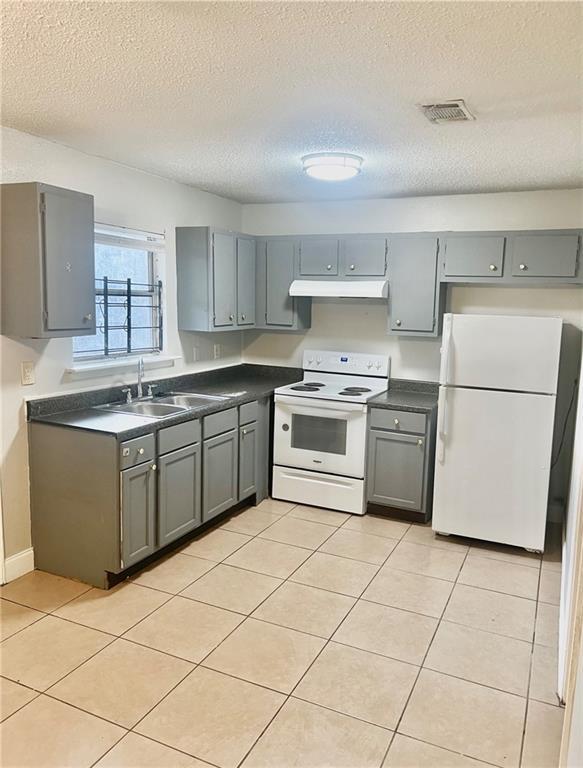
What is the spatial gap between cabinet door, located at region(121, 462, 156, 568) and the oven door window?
1423 mm

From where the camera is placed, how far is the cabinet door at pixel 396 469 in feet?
13.5

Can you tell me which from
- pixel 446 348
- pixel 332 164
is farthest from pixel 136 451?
pixel 446 348

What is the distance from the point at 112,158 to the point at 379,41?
216cm

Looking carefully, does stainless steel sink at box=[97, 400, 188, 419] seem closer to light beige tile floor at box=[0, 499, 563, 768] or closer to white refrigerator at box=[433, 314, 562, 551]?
light beige tile floor at box=[0, 499, 563, 768]

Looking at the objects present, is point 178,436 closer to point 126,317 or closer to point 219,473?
point 219,473

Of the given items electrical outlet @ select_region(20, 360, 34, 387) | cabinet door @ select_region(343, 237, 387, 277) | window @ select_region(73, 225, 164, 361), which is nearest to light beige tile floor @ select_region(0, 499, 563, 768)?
electrical outlet @ select_region(20, 360, 34, 387)

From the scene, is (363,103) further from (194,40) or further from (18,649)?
(18,649)

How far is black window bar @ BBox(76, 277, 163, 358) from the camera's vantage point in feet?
12.2

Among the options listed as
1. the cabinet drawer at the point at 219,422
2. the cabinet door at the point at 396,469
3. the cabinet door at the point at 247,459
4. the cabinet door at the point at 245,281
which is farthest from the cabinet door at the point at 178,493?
the cabinet door at the point at 245,281

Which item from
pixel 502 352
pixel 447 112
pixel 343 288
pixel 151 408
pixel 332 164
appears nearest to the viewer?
pixel 447 112

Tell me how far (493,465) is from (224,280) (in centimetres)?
233

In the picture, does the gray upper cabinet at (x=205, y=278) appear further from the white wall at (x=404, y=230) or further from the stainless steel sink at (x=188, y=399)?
the white wall at (x=404, y=230)

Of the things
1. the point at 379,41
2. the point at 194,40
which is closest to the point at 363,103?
the point at 379,41

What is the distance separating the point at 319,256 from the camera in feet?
15.3
